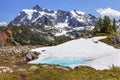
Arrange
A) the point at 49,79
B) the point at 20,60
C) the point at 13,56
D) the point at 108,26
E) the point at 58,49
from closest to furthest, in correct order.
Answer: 1. the point at 49,79
2. the point at 20,60
3. the point at 13,56
4. the point at 58,49
5. the point at 108,26

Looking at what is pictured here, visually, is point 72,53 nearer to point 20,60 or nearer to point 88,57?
point 88,57

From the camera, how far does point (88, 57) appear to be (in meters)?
44.1

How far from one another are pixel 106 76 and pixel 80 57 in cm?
2663

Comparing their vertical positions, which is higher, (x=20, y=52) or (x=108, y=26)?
(x=108, y=26)

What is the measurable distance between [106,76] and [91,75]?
1072 mm

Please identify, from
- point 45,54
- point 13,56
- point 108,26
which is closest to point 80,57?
point 45,54

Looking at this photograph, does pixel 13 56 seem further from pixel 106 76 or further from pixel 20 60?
pixel 106 76

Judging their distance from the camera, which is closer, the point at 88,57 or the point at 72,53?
the point at 88,57

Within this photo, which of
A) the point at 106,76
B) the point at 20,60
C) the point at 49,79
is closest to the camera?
the point at 49,79

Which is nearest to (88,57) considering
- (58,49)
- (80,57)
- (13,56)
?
(80,57)

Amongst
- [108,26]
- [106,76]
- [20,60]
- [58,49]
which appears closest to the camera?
[106,76]

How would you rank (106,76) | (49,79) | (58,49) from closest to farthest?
(49,79) < (106,76) < (58,49)

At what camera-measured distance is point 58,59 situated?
1742 inches

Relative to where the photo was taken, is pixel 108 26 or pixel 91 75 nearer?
pixel 91 75
